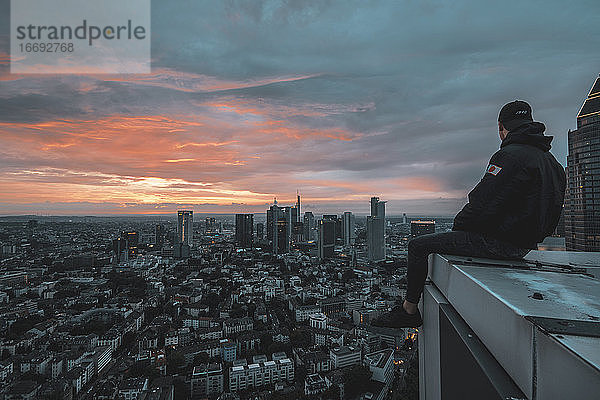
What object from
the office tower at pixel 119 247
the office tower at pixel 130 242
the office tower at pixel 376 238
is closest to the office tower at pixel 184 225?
the office tower at pixel 130 242

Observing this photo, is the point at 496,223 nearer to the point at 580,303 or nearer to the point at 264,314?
the point at 580,303

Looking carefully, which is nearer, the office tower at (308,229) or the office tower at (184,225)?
the office tower at (184,225)

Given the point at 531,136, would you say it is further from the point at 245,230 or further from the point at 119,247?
the point at 245,230

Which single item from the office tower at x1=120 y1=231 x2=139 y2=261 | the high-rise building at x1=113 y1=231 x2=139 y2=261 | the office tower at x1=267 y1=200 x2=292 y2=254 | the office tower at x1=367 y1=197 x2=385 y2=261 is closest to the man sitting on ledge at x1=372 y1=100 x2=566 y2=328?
the office tower at x1=367 y1=197 x2=385 y2=261

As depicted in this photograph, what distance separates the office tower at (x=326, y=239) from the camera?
2950 cm

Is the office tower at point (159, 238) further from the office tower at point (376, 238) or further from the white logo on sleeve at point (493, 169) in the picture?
the white logo on sleeve at point (493, 169)

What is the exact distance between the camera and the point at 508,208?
2.41ft

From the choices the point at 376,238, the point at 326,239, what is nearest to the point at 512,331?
the point at 376,238

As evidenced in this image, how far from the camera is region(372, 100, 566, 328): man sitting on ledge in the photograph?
709 mm

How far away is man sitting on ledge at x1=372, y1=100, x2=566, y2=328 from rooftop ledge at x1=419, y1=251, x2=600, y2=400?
5cm

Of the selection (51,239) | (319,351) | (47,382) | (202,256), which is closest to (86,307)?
(47,382)

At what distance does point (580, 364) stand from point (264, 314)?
13.8m

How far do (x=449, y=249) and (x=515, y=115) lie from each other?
400 mm

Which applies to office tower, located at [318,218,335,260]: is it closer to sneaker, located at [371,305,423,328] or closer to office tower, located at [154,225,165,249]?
office tower, located at [154,225,165,249]
